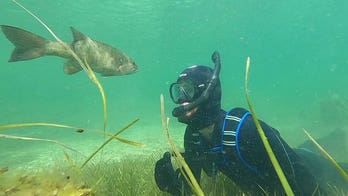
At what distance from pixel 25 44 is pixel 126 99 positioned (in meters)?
54.1

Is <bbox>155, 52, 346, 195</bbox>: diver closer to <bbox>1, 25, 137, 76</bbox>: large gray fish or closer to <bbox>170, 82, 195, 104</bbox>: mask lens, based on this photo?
<bbox>170, 82, 195, 104</bbox>: mask lens

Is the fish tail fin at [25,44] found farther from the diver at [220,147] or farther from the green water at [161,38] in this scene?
the green water at [161,38]

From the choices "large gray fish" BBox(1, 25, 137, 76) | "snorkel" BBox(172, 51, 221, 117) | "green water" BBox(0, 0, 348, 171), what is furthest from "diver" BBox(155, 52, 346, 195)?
"green water" BBox(0, 0, 348, 171)

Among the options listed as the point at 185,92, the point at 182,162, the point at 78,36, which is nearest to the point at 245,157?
the point at 185,92

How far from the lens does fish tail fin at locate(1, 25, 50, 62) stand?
3.51 m

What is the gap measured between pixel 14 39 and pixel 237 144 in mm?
2767

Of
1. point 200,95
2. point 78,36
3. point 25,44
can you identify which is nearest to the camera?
point 25,44

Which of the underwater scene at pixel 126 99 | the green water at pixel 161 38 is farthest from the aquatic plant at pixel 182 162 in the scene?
the green water at pixel 161 38

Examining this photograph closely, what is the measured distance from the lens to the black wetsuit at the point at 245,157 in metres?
3.84

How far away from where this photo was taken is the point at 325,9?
50656mm

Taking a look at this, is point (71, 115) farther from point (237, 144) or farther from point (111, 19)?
point (237, 144)

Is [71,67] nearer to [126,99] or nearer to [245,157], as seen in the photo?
[245,157]

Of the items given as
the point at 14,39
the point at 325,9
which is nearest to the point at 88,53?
the point at 14,39

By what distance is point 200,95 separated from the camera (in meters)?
4.18
